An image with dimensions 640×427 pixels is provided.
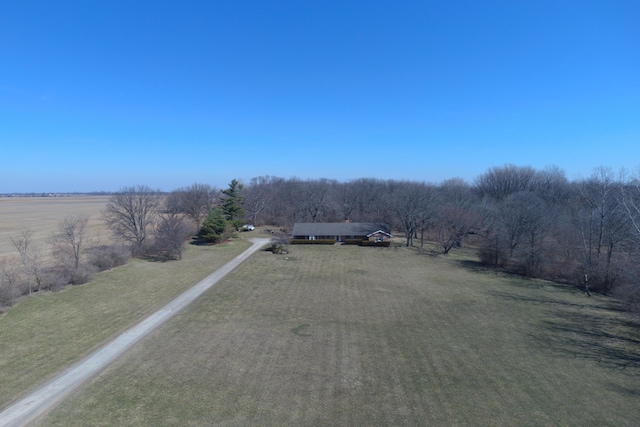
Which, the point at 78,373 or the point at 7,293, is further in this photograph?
the point at 7,293

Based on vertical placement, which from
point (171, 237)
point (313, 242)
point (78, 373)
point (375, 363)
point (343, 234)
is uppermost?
point (343, 234)

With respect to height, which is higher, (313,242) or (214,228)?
(214,228)

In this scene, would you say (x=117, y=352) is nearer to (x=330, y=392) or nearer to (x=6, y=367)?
(x=6, y=367)

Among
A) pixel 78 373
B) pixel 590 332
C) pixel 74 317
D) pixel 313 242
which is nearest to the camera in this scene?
pixel 78 373

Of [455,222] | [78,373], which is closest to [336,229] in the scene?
[455,222]

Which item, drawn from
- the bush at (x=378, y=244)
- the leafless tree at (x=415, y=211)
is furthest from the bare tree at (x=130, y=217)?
the leafless tree at (x=415, y=211)

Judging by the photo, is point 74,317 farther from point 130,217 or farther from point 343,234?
point 343,234

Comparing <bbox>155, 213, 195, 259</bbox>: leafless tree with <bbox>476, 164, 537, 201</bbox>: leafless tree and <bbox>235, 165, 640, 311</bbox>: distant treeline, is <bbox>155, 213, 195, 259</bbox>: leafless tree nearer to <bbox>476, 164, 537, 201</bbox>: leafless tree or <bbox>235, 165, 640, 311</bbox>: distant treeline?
<bbox>235, 165, 640, 311</bbox>: distant treeline

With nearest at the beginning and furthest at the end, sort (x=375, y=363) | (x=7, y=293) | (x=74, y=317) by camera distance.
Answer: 1. (x=375, y=363)
2. (x=74, y=317)
3. (x=7, y=293)
